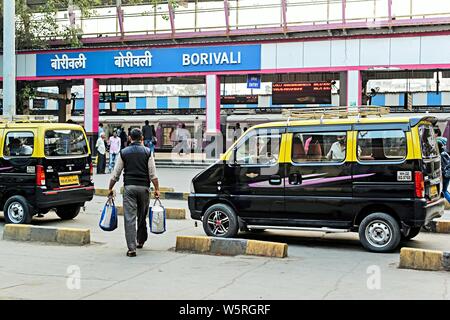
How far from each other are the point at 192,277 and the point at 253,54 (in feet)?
56.1

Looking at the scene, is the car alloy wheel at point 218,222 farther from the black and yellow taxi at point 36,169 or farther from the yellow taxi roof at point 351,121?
the black and yellow taxi at point 36,169

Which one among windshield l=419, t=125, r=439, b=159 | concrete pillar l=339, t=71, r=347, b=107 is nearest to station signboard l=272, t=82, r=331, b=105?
concrete pillar l=339, t=71, r=347, b=107

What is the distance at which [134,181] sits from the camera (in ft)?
27.8

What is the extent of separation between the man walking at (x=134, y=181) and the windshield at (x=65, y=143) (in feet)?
8.95

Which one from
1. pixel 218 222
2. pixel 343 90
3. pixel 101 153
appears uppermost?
pixel 343 90

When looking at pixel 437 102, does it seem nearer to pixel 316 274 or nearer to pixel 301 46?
pixel 301 46

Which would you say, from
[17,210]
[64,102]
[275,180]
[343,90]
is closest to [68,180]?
[17,210]

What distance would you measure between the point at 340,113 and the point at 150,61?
16.9 m

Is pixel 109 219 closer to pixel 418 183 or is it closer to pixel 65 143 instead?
pixel 65 143

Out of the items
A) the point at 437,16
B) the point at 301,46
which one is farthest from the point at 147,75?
the point at 437,16

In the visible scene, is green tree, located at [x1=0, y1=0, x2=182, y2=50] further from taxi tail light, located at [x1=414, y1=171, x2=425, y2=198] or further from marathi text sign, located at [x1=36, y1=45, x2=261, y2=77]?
taxi tail light, located at [x1=414, y1=171, x2=425, y2=198]

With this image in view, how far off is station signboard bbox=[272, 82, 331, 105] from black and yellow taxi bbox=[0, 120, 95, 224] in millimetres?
15169
